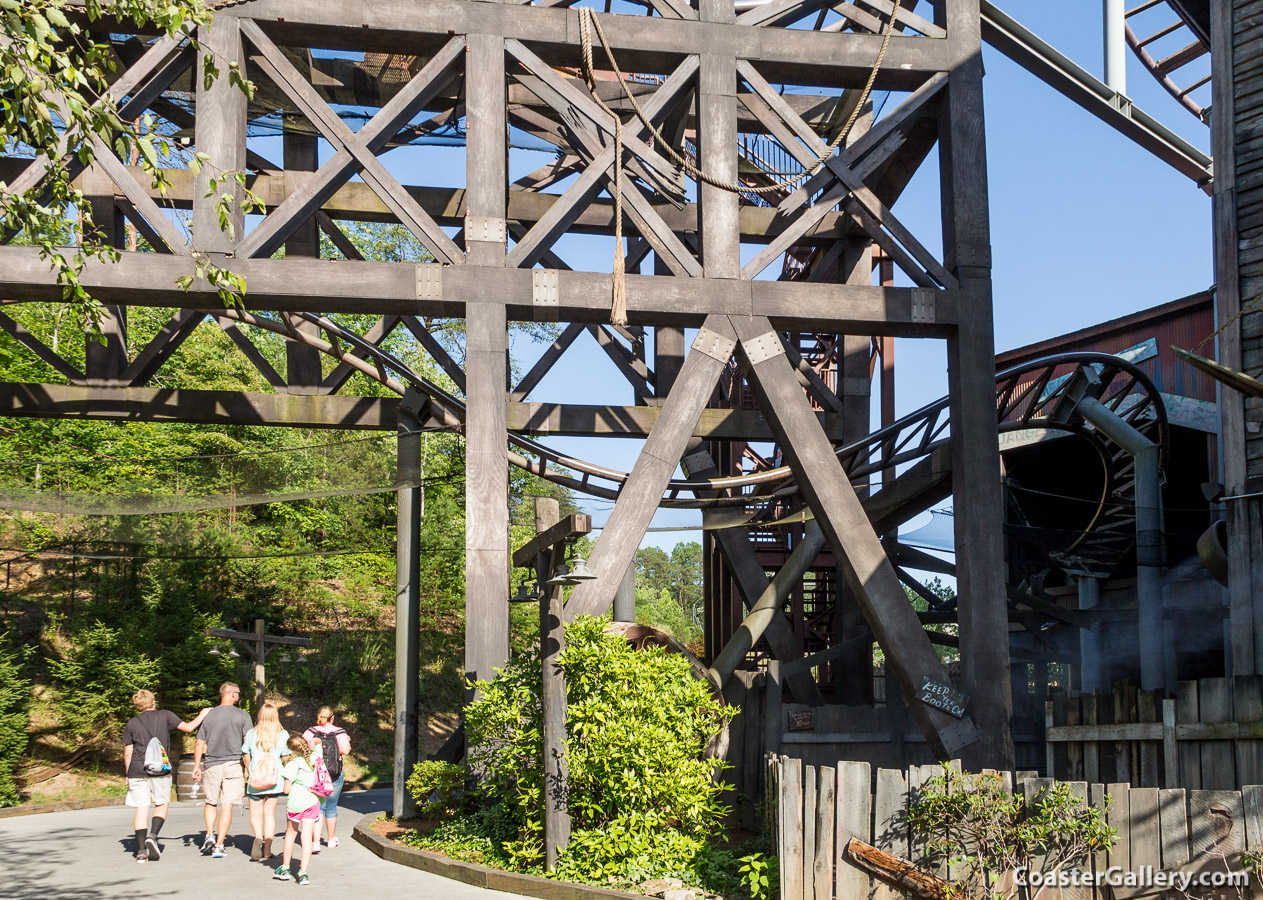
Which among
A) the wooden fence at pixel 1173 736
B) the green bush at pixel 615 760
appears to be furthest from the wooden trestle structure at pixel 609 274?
the green bush at pixel 615 760

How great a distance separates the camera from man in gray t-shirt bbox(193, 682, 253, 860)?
990 centimetres

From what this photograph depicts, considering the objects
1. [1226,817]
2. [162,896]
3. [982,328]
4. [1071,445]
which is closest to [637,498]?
[982,328]

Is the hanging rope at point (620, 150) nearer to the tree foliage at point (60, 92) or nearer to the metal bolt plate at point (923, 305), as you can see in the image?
the metal bolt plate at point (923, 305)

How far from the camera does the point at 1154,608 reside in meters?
12.7

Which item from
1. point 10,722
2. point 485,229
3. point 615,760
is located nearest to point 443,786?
point 615,760

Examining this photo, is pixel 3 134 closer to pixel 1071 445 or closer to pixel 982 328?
pixel 982 328

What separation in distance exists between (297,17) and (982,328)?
7.29 meters

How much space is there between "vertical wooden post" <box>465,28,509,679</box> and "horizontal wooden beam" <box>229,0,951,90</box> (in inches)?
15.1

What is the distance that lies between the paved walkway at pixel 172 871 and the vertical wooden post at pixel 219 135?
5.33 meters

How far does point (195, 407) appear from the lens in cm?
1257

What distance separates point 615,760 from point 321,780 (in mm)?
3127

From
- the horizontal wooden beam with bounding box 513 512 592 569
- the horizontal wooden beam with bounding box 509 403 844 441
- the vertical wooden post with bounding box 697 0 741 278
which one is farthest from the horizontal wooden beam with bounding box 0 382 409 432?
the horizontal wooden beam with bounding box 513 512 592 569

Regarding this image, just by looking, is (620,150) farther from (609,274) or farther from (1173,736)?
(1173,736)

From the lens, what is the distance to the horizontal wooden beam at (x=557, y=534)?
742 cm
